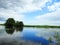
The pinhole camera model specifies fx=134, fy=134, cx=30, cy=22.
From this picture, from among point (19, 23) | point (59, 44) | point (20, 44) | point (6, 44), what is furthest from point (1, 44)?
point (19, 23)

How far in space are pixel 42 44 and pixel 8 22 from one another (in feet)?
88.6

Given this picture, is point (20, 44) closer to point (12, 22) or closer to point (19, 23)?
point (12, 22)

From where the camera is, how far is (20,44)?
11195mm

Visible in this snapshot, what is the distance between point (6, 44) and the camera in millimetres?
11023

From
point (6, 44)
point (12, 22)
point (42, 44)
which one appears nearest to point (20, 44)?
point (6, 44)

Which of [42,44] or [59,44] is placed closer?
[59,44]

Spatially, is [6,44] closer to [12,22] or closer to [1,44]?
[1,44]

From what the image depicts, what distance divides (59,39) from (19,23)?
28483 millimetres

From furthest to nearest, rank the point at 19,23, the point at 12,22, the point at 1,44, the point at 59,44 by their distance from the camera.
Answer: the point at 19,23 < the point at 12,22 < the point at 1,44 < the point at 59,44

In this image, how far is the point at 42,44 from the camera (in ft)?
36.2

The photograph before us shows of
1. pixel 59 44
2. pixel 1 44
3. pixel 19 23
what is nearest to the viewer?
pixel 59 44

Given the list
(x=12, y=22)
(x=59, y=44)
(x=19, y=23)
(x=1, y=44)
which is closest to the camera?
(x=59, y=44)

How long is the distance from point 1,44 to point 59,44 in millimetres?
4622

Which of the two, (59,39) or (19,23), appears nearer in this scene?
(59,39)
